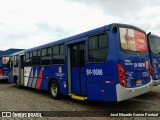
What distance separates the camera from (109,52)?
7.13 m

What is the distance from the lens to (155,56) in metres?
10.7

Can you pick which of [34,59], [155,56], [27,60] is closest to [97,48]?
[155,56]

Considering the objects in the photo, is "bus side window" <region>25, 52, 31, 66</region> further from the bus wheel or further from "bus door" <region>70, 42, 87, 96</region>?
"bus door" <region>70, 42, 87, 96</region>

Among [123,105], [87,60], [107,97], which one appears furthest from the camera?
[123,105]

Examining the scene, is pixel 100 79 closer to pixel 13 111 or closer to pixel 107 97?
pixel 107 97

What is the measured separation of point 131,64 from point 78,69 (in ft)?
7.53

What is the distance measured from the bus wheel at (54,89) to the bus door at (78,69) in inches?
45.9

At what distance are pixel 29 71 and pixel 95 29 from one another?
23.6 ft

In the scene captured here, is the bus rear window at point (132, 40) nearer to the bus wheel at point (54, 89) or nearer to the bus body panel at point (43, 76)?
the bus body panel at point (43, 76)

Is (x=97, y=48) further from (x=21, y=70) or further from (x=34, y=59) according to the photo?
(x=21, y=70)

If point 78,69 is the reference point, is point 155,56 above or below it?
above

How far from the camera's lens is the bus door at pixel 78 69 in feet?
27.9

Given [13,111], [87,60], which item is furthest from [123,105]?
[13,111]

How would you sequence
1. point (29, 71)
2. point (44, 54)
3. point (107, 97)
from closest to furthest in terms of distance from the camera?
point (107, 97) < point (44, 54) < point (29, 71)
